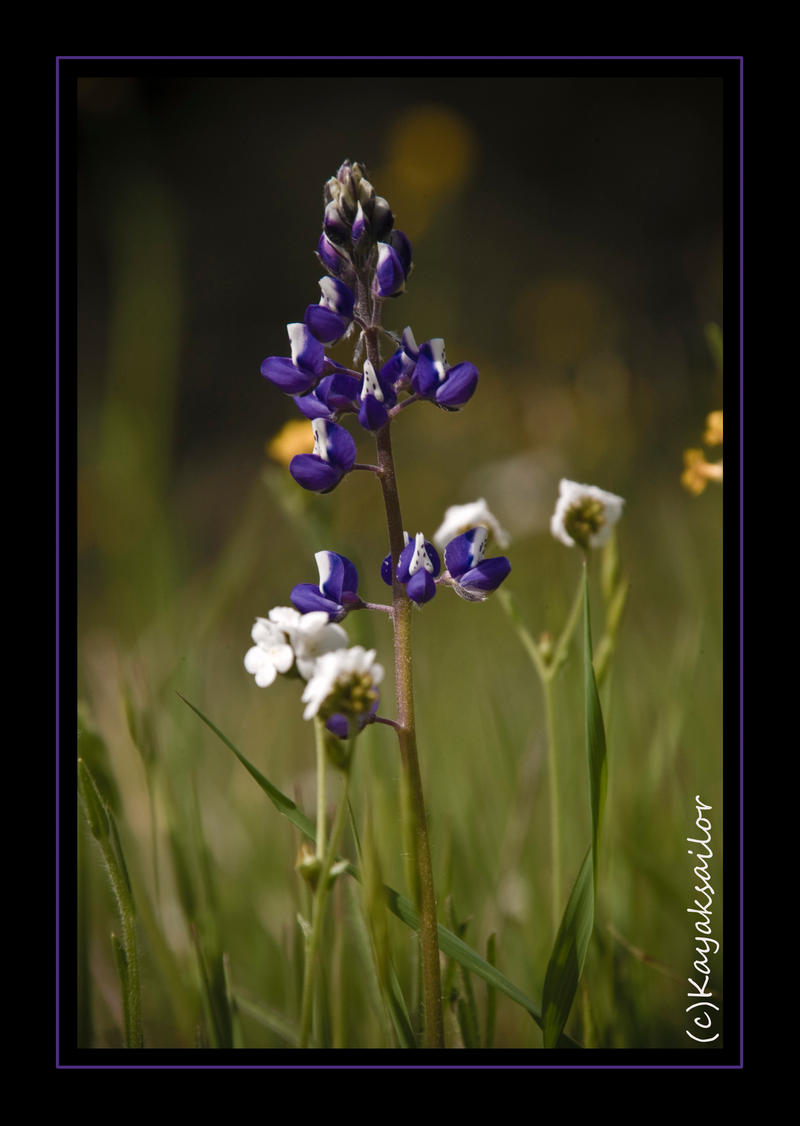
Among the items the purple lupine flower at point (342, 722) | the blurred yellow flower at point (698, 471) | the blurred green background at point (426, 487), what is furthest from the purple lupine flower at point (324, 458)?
the blurred yellow flower at point (698, 471)

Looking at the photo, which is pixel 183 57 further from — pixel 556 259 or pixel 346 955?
pixel 556 259

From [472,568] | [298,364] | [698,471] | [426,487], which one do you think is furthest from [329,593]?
[426,487]

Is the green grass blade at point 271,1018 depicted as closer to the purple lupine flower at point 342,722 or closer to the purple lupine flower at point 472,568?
the purple lupine flower at point 342,722

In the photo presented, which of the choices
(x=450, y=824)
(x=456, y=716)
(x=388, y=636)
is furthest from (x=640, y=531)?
(x=450, y=824)

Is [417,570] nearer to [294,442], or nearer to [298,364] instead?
[298,364]

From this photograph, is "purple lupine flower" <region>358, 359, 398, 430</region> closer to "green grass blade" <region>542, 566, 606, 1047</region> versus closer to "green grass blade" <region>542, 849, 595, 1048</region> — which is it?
"green grass blade" <region>542, 566, 606, 1047</region>
